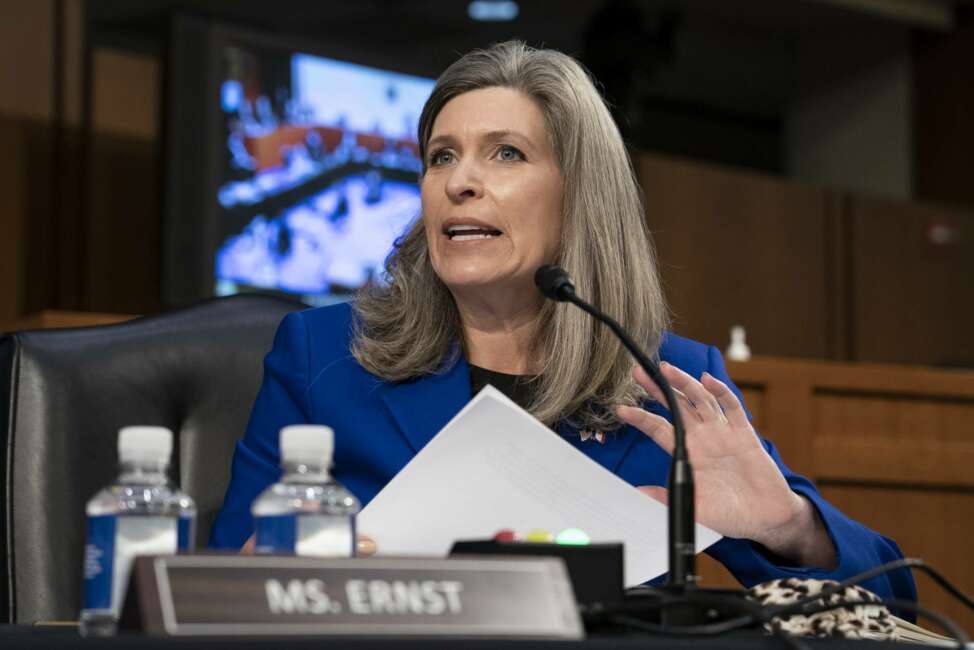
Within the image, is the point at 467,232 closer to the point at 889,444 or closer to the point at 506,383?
the point at 506,383

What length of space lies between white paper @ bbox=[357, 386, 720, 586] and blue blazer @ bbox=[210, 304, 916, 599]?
0.33m

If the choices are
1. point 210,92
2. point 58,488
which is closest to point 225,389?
point 58,488

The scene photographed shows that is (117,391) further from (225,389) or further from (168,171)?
(168,171)

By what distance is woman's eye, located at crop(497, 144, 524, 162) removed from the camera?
1.73m

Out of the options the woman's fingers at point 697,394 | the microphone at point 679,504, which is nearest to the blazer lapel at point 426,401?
the woman's fingers at point 697,394

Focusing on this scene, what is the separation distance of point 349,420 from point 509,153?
1.27 ft

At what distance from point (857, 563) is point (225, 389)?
0.76 meters

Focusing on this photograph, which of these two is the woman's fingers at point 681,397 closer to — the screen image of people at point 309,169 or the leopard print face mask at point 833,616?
the leopard print face mask at point 833,616

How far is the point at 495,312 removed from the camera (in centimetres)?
176

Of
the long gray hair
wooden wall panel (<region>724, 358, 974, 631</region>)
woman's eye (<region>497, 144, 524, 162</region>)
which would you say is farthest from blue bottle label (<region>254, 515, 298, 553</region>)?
wooden wall panel (<region>724, 358, 974, 631</region>)

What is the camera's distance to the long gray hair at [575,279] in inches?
66.2

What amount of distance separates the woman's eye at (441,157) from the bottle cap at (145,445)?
908 millimetres

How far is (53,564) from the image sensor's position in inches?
58.7

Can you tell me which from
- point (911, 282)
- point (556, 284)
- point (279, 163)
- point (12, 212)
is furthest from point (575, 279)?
point (911, 282)
